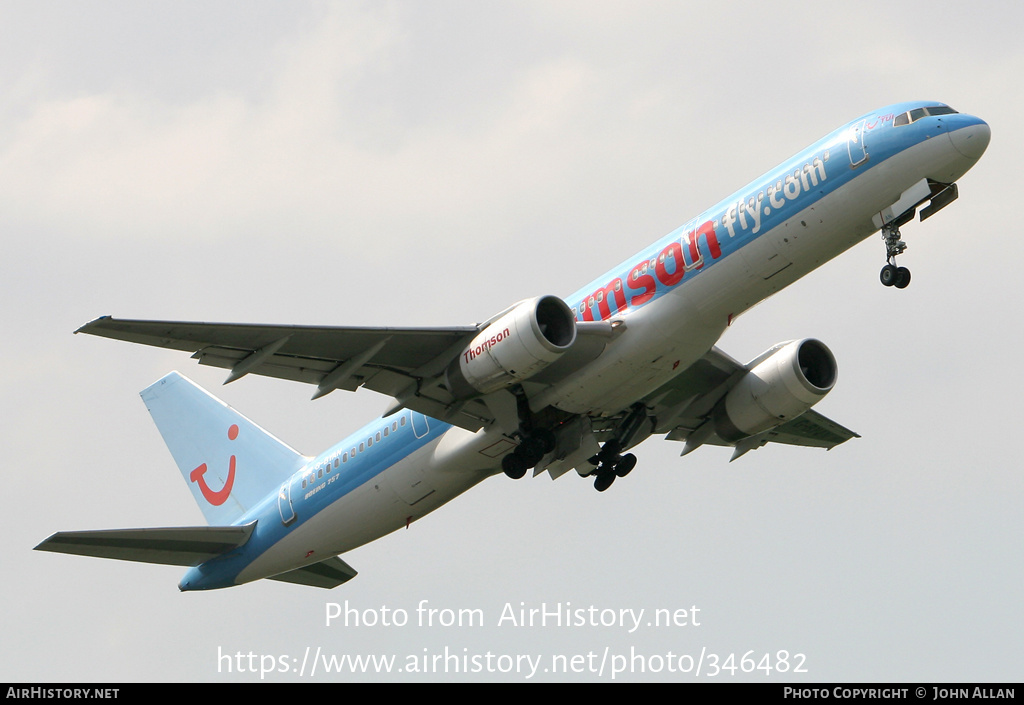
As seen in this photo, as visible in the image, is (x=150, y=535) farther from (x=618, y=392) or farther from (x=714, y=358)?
(x=714, y=358)

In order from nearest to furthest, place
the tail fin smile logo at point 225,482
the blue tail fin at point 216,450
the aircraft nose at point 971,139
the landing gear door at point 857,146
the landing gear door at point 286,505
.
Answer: the aircraft nose at point 971,139, the landing gear door at point 857,146, the landing gear door at point 286,505, the blue tail fin at point 216,450, the tail fin smile logo at point 225,482

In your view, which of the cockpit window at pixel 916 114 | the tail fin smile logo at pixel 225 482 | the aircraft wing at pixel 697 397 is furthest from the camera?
the tail fin smile logo at pixel 225 482

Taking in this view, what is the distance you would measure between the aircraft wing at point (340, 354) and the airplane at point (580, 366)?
0.13 ft

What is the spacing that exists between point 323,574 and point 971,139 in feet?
62.4

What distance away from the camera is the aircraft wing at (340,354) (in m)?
24.5

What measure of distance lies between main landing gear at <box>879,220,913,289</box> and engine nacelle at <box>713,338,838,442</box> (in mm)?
4300

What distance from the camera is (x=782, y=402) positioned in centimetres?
2959

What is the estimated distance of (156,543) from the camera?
1199 inches

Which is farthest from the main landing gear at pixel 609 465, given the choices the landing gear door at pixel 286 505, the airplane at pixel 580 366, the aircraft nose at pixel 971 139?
the aircraft nose at pixel 971 139

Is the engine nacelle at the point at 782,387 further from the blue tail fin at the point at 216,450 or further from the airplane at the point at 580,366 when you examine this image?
the blue tail fin at the point at 216,450

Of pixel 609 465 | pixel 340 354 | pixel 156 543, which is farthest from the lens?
pixel 156 543

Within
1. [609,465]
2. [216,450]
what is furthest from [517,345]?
[216,450]

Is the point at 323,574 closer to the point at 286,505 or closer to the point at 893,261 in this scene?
the point at 286,505

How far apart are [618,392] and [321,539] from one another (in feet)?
27.6
